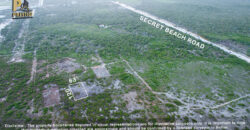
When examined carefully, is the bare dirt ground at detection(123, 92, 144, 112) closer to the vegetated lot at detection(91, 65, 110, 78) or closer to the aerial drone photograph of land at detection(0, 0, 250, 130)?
the aerial drone photograph of land at detection(0, 0, 250, 130)

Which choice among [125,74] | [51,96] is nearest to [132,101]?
[125,74]

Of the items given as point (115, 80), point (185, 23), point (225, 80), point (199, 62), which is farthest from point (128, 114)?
point (185, 23)

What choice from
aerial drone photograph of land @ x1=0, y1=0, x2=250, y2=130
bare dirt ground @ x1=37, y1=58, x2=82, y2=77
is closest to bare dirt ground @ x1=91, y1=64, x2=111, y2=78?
aerial drone photograph of land @ x1=0, y1=0, x2=250, y2=130

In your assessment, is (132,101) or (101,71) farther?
(101,71)

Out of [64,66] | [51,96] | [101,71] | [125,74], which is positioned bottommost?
[51,96]

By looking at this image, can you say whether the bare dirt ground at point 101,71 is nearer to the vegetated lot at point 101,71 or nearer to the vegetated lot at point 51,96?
the vegetated lot at point 101,71

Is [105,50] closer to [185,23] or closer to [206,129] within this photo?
[206,129]

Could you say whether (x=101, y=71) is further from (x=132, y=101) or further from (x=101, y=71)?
(x=132, y=101)
